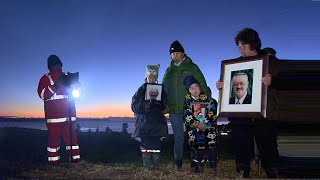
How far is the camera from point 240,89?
607 centimetres

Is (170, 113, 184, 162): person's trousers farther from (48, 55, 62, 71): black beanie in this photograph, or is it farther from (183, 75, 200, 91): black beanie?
(48, 55, 62, 71): black beanie

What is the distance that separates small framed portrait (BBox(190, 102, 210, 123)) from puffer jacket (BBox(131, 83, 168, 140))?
30.8 inches

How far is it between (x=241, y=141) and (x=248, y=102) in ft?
2.35

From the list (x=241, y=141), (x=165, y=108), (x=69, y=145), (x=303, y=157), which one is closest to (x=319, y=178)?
(x=303, y=157)

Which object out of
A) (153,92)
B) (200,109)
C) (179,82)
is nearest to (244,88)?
(200,109)

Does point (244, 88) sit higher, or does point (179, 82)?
point (179, 82)

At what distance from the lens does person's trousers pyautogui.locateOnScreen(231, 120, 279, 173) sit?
19.3 feet

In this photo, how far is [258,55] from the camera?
5852mm

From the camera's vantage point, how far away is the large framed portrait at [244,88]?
5.74 metres

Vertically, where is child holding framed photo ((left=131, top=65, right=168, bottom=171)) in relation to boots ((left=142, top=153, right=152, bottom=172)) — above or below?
above

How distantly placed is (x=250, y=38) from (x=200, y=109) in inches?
66.7

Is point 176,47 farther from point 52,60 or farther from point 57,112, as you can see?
point 57,112

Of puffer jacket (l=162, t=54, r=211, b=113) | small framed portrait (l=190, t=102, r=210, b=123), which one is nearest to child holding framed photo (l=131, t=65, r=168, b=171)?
puffer jacket (l=162, t=54, r=211, b=113)

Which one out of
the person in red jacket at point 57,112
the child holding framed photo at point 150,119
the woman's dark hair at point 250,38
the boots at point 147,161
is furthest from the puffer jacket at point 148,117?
the woman's dark hair at point 250,38
